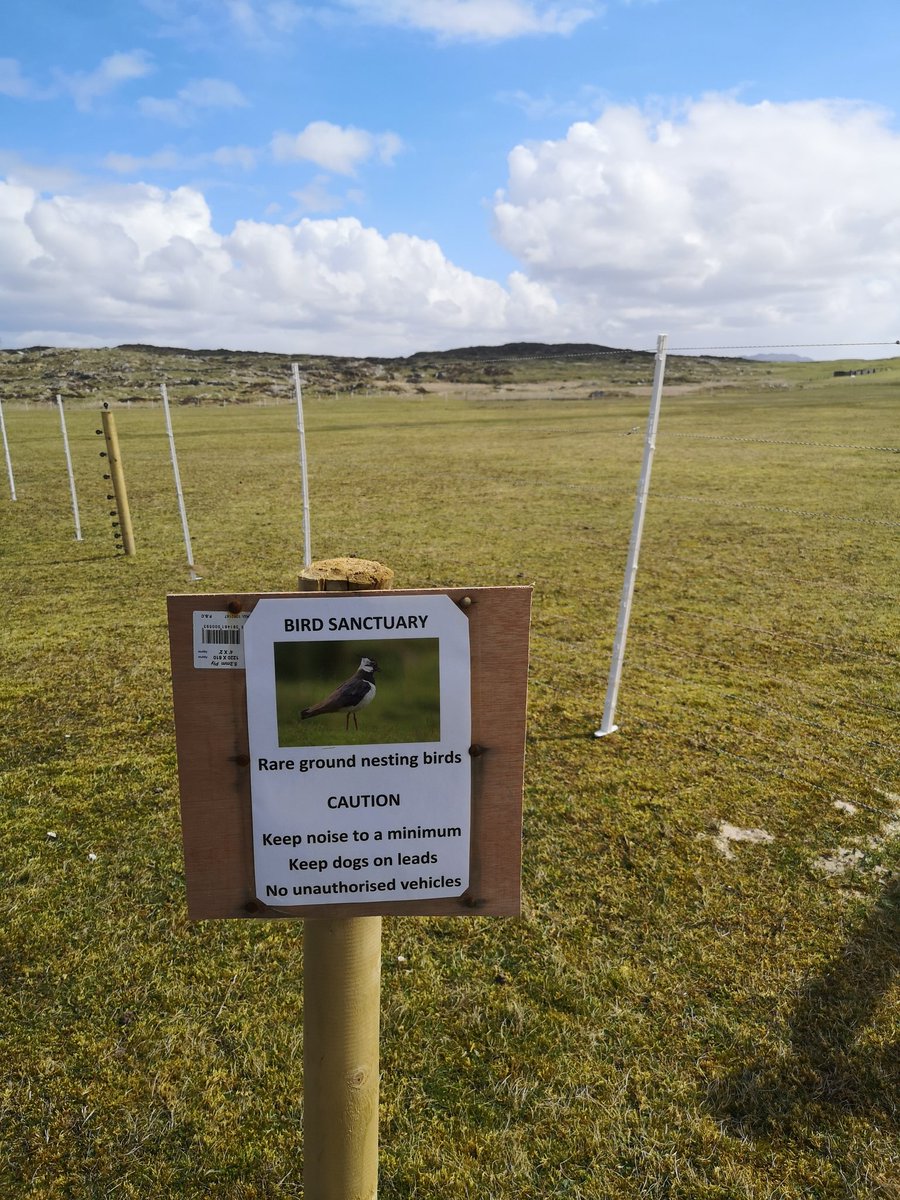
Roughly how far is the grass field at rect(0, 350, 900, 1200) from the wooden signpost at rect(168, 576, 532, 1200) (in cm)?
173

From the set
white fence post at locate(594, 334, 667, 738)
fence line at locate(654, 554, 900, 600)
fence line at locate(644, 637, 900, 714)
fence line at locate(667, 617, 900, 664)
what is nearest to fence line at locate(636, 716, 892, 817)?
white fence post at locate(594, 334, 667, 738)

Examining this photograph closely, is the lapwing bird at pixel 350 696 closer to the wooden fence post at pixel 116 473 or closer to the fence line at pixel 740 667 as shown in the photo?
the fence line at pixel 740 667

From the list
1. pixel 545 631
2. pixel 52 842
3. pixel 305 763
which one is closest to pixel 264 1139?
pixel 305 763

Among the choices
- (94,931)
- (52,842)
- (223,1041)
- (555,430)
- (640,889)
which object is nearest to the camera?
(223,1041)

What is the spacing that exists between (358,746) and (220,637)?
381 millimetres

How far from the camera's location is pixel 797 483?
1884cm

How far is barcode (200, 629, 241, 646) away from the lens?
61.6 inches

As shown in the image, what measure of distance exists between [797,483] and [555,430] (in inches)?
744

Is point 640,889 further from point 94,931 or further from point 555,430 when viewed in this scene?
point 555,430

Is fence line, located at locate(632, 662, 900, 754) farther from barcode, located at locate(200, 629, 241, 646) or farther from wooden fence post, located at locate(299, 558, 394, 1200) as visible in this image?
barcode, located at locate(200, 629, 241, 646)

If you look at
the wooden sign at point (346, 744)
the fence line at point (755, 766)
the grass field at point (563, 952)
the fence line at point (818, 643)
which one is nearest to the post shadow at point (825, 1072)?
the grass field at point (563, 952)

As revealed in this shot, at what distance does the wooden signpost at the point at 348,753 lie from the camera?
1557 millimetres

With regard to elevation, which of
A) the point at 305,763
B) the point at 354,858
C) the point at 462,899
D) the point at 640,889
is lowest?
the point at 640,889

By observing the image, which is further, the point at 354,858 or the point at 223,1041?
the point at 223,1041
